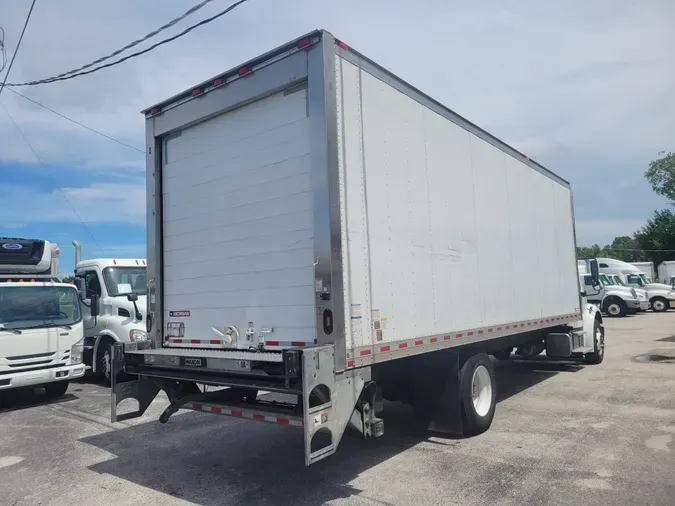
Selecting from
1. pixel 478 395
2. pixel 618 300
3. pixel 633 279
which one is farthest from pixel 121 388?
pixel 633 279

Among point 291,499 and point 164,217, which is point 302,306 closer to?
point 291,499

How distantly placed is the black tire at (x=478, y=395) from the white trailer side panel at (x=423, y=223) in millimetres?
486

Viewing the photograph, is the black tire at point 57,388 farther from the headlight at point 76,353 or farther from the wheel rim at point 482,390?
the wheel rim at point 482,390

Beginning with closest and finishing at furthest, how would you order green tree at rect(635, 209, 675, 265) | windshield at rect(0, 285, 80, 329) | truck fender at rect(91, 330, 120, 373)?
windshield at rect(0, 285, 80, 329), truck fender at rect(91, 330, 120, 373), green tree at rect(635, 209, 675, 265)

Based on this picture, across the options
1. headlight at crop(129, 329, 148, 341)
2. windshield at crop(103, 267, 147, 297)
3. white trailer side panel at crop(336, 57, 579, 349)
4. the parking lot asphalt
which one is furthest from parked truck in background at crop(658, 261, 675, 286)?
headlight at crop(129, 329, 148, 341)

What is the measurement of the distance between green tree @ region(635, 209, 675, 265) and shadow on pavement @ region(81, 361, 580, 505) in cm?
5478

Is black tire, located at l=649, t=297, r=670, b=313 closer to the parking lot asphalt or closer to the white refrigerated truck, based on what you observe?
the parking lot asphalt

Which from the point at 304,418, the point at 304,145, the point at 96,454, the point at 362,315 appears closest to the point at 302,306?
the point at 362,315

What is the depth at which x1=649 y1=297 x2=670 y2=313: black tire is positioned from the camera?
3025 centimetres

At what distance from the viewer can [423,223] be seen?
5.70 metres

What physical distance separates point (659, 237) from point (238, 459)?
58.3 m

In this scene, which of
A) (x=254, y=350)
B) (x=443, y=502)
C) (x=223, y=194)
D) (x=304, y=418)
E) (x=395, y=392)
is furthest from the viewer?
(x=395, y=392)

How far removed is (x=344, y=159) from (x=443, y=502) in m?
2.99

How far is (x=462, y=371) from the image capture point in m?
6.17
